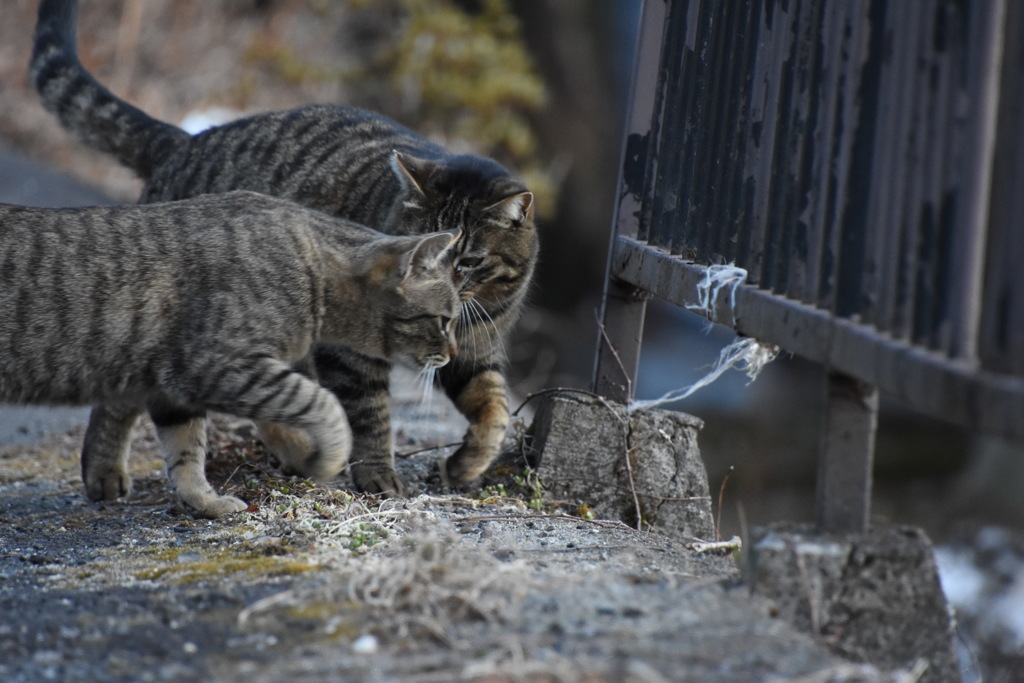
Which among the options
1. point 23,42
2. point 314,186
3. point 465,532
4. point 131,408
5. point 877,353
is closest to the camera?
point 877,353

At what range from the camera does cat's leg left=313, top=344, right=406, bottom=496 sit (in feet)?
13.2

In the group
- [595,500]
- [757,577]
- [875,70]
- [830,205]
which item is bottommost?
[595,500]

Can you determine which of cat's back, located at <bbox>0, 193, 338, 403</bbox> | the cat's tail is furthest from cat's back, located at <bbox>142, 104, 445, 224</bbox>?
cat's back, located at <bbox>0, 193, 338, 403</bbox>

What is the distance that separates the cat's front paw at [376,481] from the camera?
3.94 meters

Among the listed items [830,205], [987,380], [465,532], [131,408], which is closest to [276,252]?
[131,408]

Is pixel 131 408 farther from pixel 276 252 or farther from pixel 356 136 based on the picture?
pixel 356 136

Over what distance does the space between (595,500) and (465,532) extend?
76 centimetres

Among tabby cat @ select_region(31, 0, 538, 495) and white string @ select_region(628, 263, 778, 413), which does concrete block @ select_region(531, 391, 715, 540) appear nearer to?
tabby cat @ select_region(31, 0, 538, 495)

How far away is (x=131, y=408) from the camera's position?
405 centimetres

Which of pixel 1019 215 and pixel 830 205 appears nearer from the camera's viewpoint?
pixel 1019 215

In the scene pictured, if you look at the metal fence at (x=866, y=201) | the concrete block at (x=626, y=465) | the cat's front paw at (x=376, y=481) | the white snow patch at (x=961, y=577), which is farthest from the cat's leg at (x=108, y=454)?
the white snow patch at (x=961, y=577)

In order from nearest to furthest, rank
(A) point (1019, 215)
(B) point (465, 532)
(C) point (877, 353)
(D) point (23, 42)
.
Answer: (A) point (1019, 215) < (C) point (877, 353) < (B) point (465, 532) < (D) point (23, 42)

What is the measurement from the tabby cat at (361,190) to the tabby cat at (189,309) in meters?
0.33

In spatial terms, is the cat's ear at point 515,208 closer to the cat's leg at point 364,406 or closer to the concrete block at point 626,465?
the cat's leg at point 364,406
